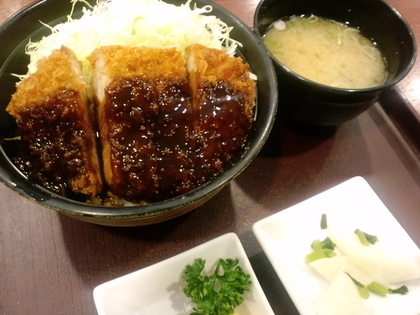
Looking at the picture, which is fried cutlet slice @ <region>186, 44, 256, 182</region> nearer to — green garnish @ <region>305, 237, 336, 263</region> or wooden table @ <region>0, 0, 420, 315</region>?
wooden table @ <region>0, 0, 420, 315</region>

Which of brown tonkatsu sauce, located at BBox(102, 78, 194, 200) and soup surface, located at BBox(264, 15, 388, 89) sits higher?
brown tonkatsu sauce, located at BBox(102, 78, 194, 200)

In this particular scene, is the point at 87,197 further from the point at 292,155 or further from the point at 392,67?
the point at 392,67

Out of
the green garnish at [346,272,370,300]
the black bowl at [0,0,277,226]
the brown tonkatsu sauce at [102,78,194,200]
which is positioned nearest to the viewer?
the black bowl at [0,0,277,226]

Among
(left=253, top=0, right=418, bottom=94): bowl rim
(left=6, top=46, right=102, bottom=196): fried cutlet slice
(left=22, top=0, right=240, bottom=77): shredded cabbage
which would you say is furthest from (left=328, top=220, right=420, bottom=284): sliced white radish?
(left=6, top=46, right=102, bottom=196): fried cutlet slice

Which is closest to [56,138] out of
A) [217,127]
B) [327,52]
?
[217,127]

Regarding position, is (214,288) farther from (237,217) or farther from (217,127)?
(217,127)
